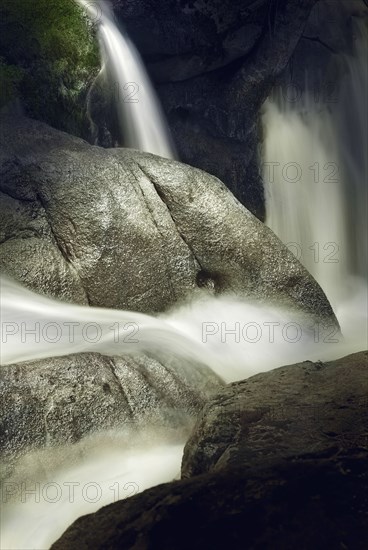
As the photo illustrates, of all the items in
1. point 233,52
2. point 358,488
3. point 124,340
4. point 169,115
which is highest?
point 233,52

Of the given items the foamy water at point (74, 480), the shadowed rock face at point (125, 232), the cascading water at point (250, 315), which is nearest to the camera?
the foamy water at point (74, 480)

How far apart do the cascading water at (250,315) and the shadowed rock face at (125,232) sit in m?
0.30

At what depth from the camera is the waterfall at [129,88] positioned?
10492mm

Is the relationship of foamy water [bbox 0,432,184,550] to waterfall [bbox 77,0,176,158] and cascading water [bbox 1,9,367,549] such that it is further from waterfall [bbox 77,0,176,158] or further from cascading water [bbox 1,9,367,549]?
waterfall [bbox 77,0,176,158]

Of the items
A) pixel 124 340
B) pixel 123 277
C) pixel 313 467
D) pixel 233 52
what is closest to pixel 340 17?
pixel 233 52

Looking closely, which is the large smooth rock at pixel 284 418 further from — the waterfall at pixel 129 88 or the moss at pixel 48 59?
the waterfall at pixel 129 88

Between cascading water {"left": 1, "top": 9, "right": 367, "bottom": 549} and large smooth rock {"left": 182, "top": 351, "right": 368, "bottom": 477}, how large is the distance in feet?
2.17

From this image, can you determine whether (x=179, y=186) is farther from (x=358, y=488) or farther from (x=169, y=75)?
(x=358, y=488)

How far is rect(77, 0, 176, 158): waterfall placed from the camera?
10.5m

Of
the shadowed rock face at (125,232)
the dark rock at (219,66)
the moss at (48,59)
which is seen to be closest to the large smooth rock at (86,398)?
the shadowed rock face at (125,232)

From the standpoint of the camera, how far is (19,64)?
9516 mm

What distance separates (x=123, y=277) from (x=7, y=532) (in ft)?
11.8

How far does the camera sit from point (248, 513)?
3812 millimetres

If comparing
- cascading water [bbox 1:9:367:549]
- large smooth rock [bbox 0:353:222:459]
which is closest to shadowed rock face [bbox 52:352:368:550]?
cascading water [bbox 1:9:367:549]
